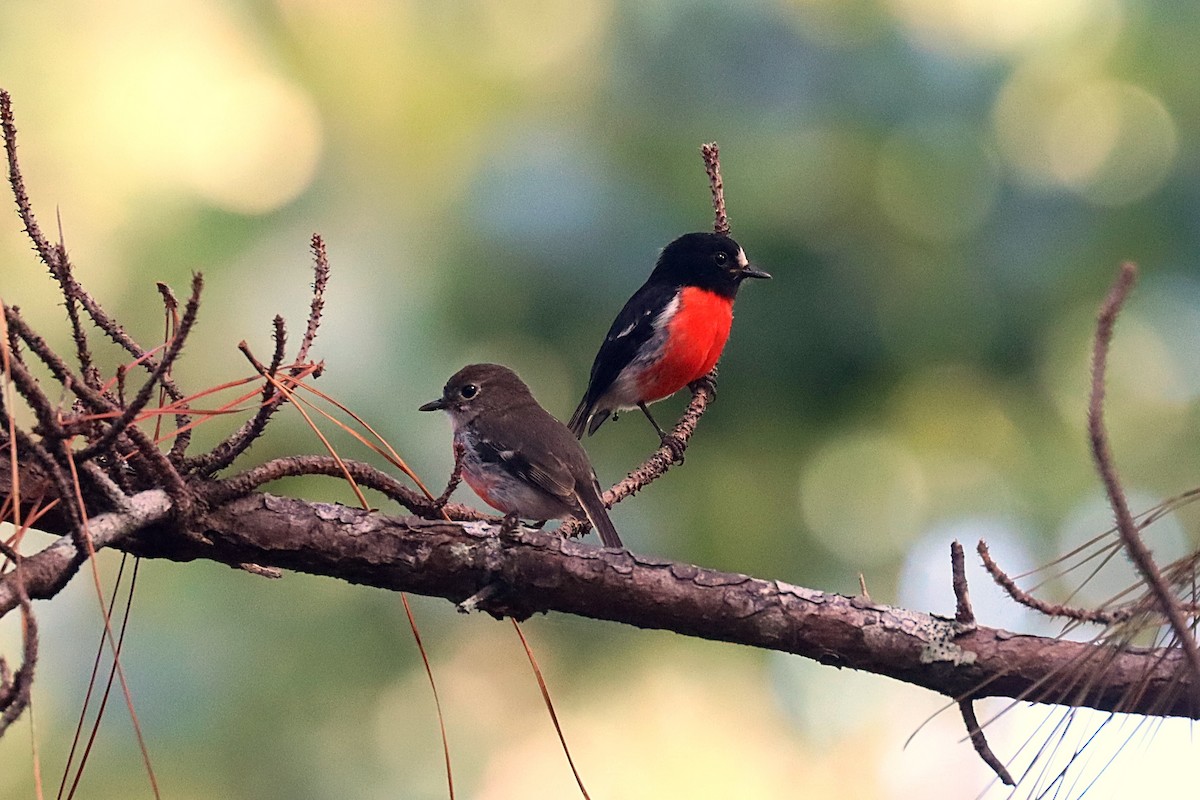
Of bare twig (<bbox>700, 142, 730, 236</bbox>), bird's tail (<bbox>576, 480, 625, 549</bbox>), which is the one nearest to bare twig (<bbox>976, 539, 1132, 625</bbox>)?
bird's tail (<bbox>576, 480, 625, 549</bbox>)

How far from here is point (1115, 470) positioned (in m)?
1.35

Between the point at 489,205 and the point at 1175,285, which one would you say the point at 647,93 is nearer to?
the point at 489,205

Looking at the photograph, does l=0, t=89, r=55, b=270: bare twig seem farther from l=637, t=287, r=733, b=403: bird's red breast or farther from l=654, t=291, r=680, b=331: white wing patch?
l=654, t=291, r=680, b=331: white wing patch

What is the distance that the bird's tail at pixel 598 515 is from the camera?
3977 millimetres

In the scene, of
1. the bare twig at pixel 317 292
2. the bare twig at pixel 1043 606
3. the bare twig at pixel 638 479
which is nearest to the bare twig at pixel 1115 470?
the bare twig at pixel 1043 606

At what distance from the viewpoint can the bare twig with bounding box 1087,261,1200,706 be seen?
1.15 m

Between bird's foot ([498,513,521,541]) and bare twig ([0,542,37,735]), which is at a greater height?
bird's foot ([498,513,521,541])

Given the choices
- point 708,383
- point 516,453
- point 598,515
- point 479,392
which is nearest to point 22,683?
point 598,515

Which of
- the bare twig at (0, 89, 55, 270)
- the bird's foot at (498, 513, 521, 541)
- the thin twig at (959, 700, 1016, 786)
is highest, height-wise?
the bare twig at (0, 89, 55, 270)

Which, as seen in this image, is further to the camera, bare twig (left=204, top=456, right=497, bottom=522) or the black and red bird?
the black and red bird

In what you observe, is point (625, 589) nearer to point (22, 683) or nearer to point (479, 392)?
point (22, 683)

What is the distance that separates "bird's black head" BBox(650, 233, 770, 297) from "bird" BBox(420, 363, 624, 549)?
1.59 meters

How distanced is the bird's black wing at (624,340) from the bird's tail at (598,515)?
1.74m

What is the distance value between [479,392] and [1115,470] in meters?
3.59
